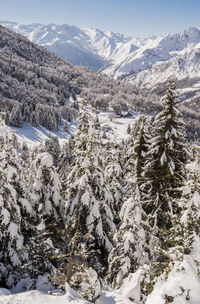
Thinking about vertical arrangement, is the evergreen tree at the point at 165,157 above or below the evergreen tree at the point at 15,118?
above

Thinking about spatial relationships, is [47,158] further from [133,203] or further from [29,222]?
[133,203]

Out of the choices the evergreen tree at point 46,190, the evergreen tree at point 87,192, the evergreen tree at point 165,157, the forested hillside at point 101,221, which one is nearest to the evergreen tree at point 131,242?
the forested hillside at point 101,221

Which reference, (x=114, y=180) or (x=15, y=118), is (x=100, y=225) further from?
(x=15, y=118)

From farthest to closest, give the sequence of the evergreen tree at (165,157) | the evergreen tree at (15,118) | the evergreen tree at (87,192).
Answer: the evergreen tree at (15,118) → the evergreen tree at (165,157) → the evergreen tree at (87,192)

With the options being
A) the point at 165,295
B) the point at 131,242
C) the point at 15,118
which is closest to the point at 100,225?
the point at 131,242

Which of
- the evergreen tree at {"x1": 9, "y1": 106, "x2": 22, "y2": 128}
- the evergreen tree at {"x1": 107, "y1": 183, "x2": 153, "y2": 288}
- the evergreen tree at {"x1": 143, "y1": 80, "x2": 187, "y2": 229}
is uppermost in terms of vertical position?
the evergreen tree at {"x1": 143, "y1": 80, "x2": 187, "y2": 229}

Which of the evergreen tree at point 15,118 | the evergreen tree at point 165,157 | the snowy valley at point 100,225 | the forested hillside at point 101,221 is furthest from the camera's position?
the evergreen tree at point 15,118

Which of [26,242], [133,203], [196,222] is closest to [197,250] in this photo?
[196,222]

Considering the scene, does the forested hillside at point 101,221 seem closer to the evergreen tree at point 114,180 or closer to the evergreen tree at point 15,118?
the evergreen tree at point 114,180

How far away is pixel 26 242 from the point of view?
11.2 m

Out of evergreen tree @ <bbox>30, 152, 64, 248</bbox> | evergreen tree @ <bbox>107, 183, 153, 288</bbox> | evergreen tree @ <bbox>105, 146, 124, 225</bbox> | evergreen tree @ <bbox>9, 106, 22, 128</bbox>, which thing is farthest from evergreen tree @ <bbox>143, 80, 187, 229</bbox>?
evergreen tree @ <bbox>9, 106, 22, 128</bbox>

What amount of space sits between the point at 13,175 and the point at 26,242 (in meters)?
3.37

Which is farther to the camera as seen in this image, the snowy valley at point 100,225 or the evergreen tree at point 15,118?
the evergreen tree at point 15,118

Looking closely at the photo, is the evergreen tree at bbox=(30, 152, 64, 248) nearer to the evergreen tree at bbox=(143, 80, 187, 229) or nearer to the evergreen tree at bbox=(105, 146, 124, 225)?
the evergreen tree at bbox=(143, 80, 187, 229)
